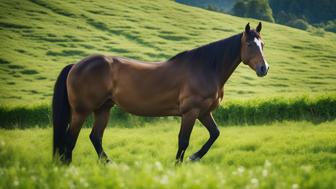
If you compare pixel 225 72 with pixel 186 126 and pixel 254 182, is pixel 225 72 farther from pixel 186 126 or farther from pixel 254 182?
pixel 254 182

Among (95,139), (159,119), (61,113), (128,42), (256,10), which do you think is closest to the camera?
(61,113)

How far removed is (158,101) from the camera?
855cm

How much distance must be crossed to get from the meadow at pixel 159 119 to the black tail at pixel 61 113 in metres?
0.47

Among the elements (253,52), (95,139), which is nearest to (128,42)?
(95,139)

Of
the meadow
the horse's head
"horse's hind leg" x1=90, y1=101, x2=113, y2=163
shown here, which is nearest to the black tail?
the meadow

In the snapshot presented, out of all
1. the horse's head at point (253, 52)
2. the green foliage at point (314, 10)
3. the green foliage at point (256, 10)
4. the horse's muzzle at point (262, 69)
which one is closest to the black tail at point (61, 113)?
the horse's head at point (253, 52)

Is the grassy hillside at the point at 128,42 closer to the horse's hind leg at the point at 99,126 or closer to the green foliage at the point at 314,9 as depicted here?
the horse's hind leg at the point at 99,126

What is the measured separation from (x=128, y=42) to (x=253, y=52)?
3628 cm

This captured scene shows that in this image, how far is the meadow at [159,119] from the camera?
5.20 meters

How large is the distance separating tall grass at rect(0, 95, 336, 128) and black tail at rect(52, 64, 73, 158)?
28.2 feet

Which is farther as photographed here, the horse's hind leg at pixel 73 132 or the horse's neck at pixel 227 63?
the horse's hind leg at pixel 73 132

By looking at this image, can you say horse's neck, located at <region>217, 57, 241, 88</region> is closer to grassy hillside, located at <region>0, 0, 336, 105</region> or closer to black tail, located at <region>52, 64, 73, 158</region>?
→ black tail, located at <region>52, 64, 73, 158</region>

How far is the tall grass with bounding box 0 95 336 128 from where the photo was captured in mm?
16422

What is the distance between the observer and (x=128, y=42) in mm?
43906
